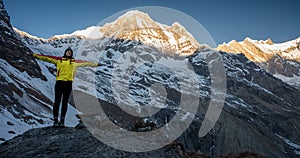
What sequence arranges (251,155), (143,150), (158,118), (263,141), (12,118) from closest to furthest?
1. (143,150)
2. (251,155)
3. (12,118)
4. (158,118)
5. (263,141)

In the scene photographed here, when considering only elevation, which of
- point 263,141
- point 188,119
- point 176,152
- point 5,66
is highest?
point 5,66

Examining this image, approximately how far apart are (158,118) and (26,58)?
6874 centimetres

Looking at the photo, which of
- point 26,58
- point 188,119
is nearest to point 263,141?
point 188,119

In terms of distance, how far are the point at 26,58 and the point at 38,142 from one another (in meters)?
116

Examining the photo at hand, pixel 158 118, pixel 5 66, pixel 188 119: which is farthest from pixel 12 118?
pixel 188 119

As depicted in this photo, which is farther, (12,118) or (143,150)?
(12,118)

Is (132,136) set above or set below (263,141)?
above

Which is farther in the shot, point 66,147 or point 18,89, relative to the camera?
point 18,89

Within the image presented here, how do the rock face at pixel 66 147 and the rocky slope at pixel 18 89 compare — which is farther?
the rocky slope at pixel 18 89

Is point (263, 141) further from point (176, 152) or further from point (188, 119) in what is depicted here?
point (176, 152)

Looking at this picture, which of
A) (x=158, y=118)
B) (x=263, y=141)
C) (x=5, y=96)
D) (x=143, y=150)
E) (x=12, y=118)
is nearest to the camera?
(x=143, y=150)

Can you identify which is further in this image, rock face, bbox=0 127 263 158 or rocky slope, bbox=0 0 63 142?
rocky slope, bbox=0 0 63 142

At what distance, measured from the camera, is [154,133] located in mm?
12203

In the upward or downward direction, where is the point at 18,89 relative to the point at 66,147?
upward
